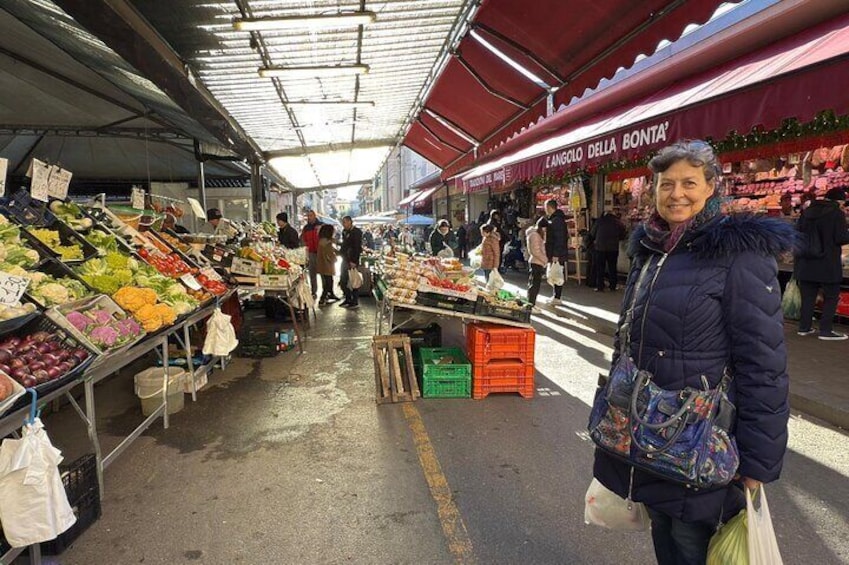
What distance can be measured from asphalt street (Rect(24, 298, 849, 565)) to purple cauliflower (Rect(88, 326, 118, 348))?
40.0 inches

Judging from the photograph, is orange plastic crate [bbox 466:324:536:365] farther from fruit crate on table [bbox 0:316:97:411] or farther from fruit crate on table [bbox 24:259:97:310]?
fruit crate on table [bbox 24:259:97:310]

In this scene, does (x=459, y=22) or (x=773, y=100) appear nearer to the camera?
(x=773, y=100)

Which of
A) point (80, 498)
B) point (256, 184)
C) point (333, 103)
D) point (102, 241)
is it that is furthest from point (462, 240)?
point (80, 498)

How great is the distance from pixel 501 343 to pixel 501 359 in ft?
0.76

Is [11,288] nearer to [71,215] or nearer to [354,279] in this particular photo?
[71,215]

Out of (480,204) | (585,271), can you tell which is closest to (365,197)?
(480,204)

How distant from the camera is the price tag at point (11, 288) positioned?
3.23 metres

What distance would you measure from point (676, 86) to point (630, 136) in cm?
145

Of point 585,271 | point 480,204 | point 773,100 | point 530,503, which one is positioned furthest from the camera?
point 480,204

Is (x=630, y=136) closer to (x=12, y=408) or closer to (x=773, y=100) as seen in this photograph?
(x=773, y=100)

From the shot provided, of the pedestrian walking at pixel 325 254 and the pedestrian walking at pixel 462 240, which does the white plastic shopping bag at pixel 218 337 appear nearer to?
the pedestrian walking at pixel 325 254

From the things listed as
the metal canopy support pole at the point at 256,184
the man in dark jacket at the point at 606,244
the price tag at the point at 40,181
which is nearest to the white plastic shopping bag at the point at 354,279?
the metal canopy support pole at the point at 256,184

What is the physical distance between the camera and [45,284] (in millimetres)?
3809

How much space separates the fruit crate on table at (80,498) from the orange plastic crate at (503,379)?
334 centimetres
